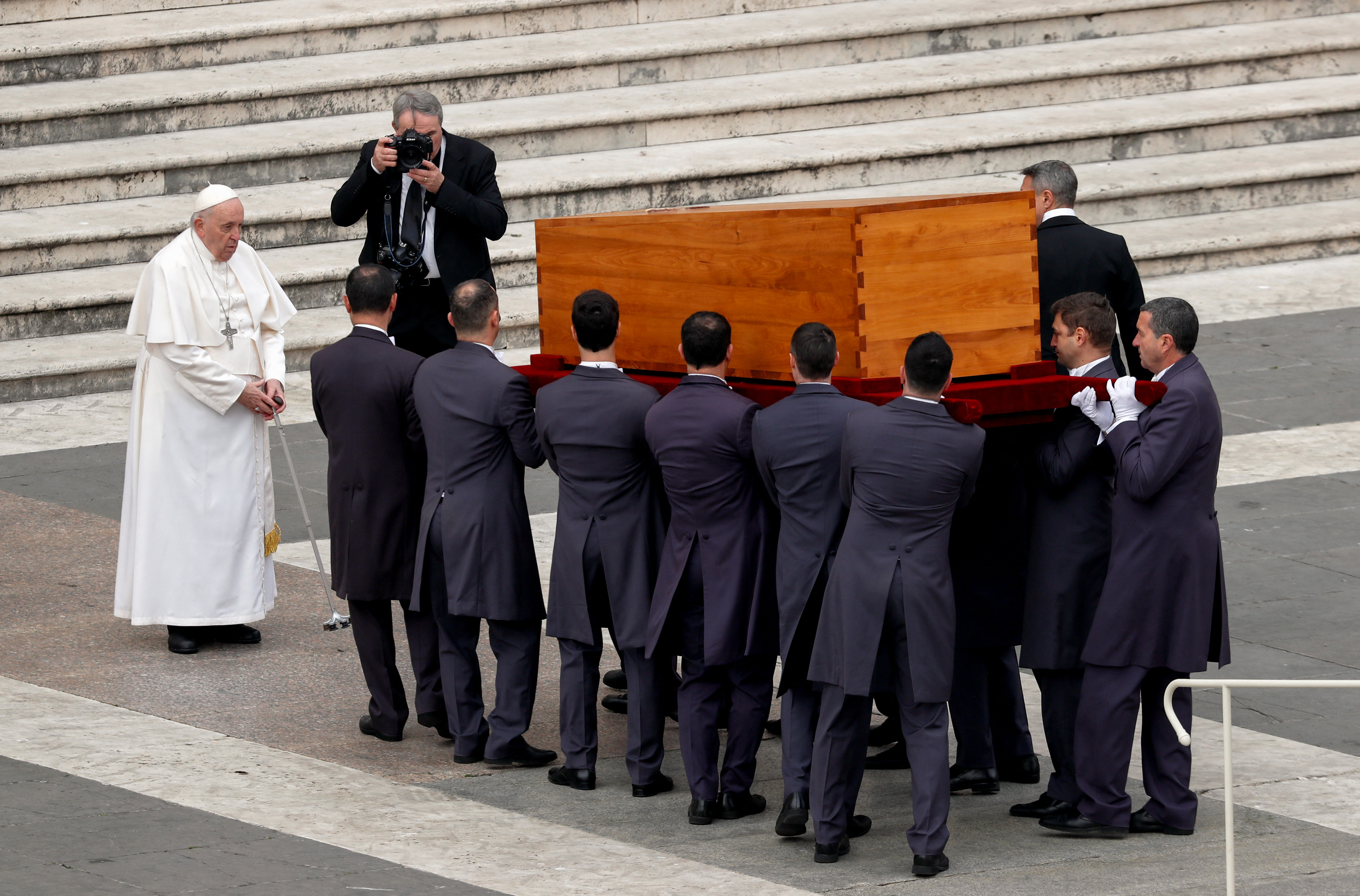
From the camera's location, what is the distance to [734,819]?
6453mm

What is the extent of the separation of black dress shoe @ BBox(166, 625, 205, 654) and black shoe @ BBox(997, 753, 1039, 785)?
10.9ft

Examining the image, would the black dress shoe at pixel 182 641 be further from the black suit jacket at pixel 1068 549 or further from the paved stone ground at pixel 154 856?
the black suit jacket at pixel 1068 549

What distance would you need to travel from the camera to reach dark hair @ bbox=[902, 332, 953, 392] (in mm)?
5816

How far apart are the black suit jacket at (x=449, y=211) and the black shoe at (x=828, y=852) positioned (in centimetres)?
344

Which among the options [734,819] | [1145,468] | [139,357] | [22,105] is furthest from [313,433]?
[1145,468]

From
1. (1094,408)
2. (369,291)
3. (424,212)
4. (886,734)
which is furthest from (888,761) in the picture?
(424,212)

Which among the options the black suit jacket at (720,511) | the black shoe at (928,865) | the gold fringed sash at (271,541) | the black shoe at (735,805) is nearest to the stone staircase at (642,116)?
the gold fringed sash at (271,541)

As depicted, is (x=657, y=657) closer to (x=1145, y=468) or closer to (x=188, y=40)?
(x=1145, y=468)

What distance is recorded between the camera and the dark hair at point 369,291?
7.14 metres

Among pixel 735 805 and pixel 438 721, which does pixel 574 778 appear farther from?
pixel 438 721

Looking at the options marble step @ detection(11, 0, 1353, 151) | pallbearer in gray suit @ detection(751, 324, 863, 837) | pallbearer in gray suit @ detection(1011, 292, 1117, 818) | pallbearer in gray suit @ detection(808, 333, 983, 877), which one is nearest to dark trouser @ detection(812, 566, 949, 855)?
pallbearer in gray suit @ detection(808, 333, 983, 877)

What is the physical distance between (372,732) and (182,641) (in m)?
1.31

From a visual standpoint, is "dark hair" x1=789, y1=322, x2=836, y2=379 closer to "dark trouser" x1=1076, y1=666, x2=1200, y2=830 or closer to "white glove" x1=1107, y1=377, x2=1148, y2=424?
"white glove" x1=1107, y1=377, x2=1148, y2=424

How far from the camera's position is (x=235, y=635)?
820cm
